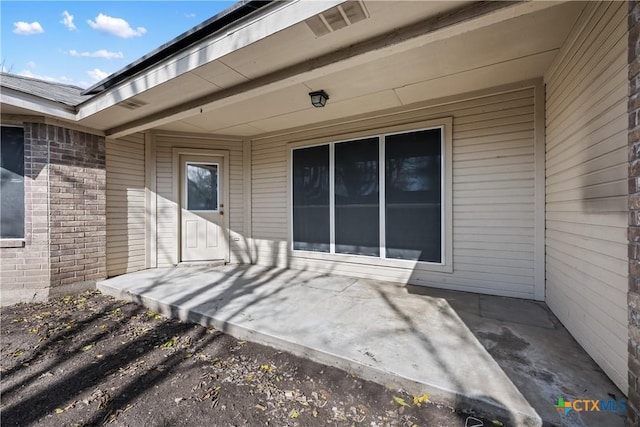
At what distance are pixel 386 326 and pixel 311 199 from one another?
2.57 m

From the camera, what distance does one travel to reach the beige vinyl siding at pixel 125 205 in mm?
4270

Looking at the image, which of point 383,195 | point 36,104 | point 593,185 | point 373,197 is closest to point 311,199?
point 373,197

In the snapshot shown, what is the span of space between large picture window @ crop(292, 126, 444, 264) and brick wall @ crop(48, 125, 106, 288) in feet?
9.75

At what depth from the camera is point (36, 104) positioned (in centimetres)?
325

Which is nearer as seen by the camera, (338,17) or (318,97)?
(338,17)

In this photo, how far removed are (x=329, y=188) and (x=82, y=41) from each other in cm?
541

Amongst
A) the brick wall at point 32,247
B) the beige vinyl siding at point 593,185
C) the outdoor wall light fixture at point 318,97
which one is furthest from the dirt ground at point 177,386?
the outdoor wall light fixture at point 318,97

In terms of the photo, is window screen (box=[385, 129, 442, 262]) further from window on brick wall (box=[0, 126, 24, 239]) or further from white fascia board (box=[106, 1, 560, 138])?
window on brick wall (box=[0, 126, 24, 239])

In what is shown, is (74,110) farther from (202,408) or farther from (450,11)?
(450,11)

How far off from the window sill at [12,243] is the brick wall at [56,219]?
0.13 ft

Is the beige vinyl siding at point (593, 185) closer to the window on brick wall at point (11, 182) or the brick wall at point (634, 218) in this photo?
the brick wall at point (634, 218)

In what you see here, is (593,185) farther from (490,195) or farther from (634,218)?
(490,195)

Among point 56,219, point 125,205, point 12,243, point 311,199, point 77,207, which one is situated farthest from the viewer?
A: point 311,199

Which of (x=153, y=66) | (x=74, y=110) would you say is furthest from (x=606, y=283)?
(x=74, y=110)
